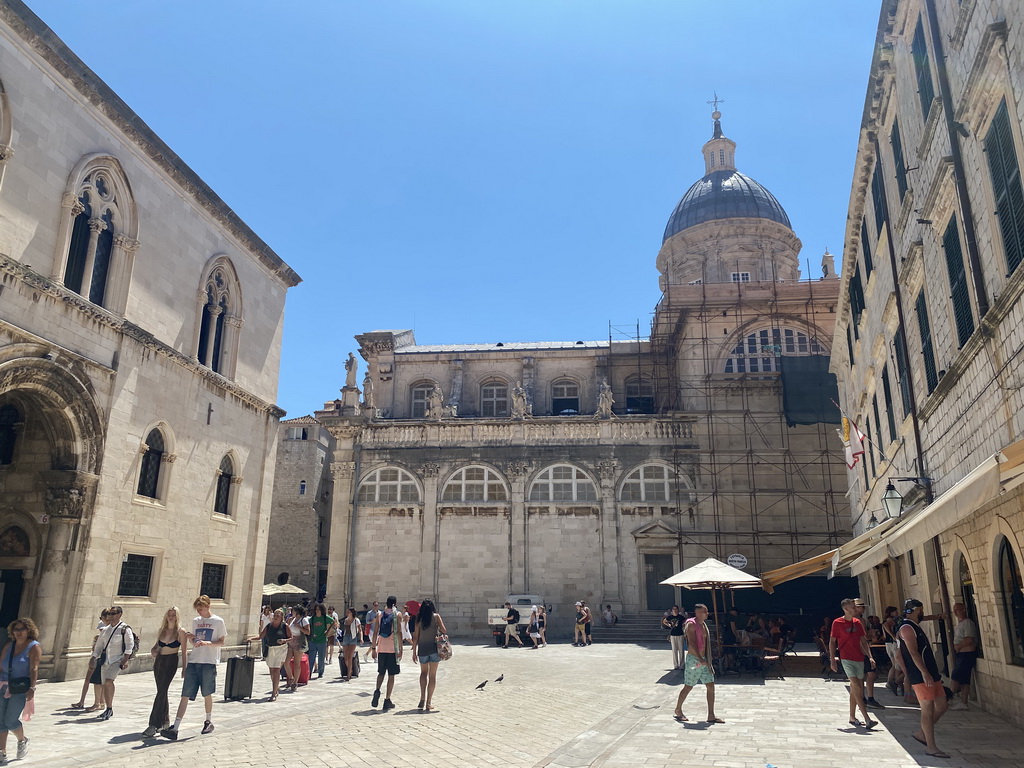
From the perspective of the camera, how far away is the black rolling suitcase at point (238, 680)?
39.2 ft

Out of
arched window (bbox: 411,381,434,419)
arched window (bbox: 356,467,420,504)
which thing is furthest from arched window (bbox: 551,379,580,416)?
arched window (bbox: 356,467,420,504)

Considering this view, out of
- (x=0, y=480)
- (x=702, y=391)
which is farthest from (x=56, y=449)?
(x=702, y=391)

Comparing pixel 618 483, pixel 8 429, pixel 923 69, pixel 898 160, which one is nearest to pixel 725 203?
pixel 618 483

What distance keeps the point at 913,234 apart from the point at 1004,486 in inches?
281

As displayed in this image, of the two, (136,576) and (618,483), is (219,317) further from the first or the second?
(618,483)

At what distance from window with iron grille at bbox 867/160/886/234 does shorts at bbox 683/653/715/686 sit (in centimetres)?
964

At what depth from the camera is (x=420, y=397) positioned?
4088 cm

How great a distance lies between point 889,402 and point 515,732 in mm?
11234

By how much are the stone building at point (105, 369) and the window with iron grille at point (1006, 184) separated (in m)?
14.3

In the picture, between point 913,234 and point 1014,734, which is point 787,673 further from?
point 913,234

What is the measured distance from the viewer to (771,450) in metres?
31.7

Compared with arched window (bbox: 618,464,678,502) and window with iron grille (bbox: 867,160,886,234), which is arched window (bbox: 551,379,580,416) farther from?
window with iron grille (bbox: 867,160,886,234)

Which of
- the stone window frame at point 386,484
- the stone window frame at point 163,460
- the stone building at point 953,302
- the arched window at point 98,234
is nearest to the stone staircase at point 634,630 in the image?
the stone window frame at point 386,484

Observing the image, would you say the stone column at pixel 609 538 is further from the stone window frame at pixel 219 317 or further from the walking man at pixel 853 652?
the walking man at pixel 853 652
